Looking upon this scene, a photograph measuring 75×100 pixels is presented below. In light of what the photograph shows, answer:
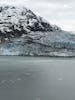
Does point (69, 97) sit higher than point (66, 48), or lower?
higher

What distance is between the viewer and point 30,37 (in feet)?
556

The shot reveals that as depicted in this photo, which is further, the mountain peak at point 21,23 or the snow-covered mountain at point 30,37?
the mountain peak at point 21,23

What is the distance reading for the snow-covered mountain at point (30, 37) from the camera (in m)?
147

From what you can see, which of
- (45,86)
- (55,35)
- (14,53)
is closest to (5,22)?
(55,35)

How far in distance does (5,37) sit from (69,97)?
151367mm

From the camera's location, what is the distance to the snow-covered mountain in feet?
482

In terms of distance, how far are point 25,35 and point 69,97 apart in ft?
491

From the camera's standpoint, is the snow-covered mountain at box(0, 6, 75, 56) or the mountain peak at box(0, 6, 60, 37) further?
the mountain peak at box(0, 6, 60, 37)

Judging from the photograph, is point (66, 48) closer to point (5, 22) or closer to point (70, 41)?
point (70, 41)

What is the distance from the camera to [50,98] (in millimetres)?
27422

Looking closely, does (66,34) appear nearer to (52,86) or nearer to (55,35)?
(55,35)

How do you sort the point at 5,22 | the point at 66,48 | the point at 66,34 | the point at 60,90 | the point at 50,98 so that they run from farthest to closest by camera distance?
1. the point at 5,22
2. the point at 66,34
3. the point at 66,48
4. the point at 60,90
5. the point at 50,98

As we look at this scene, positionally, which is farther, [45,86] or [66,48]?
[66,48]

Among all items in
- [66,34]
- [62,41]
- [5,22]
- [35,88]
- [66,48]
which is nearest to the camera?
[35,88]
